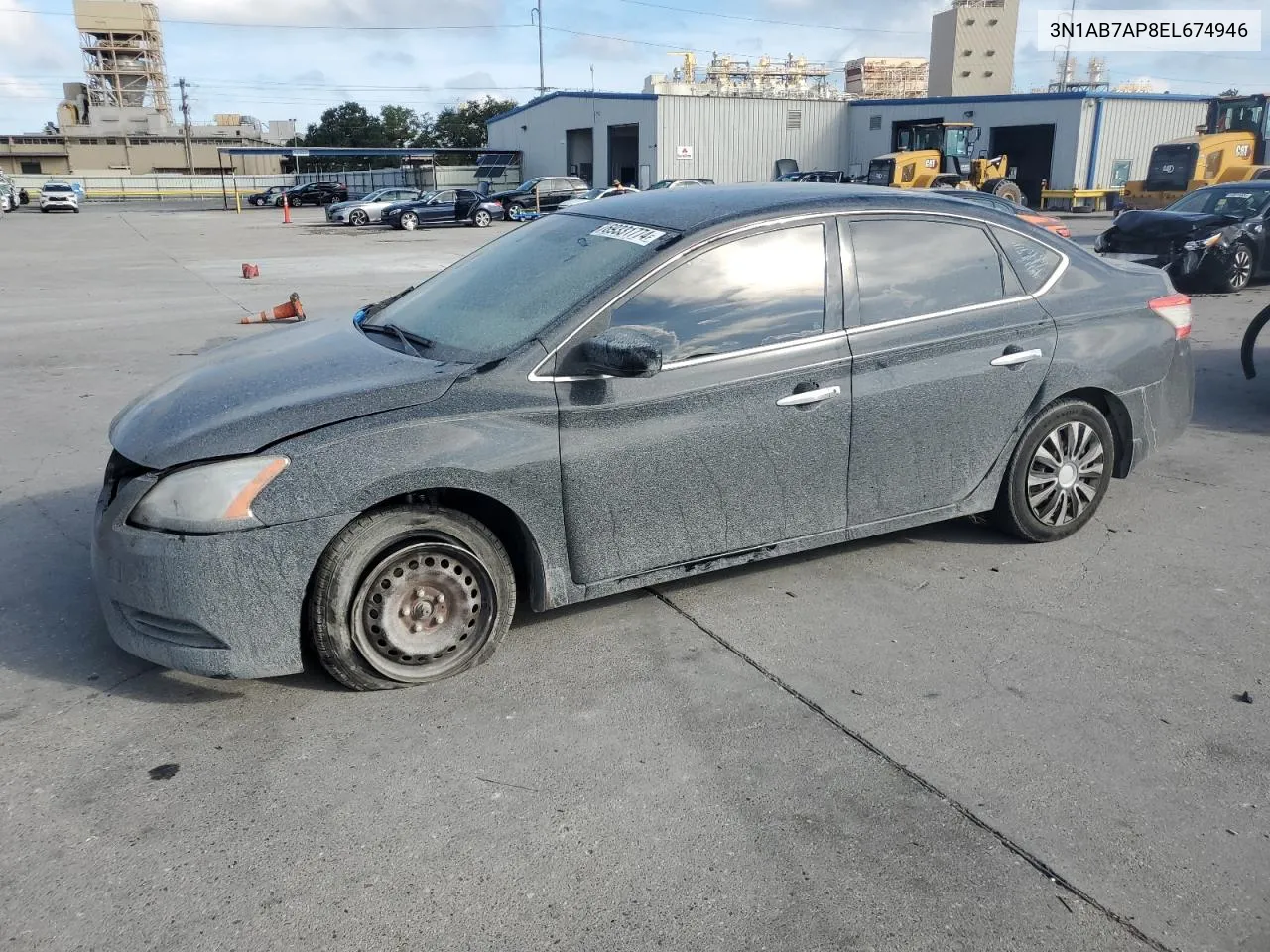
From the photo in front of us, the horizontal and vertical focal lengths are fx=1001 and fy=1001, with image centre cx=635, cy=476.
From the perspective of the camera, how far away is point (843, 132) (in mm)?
52656

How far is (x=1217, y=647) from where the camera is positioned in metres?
3.93

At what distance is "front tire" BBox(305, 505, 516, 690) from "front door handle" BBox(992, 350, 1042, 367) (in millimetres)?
2365

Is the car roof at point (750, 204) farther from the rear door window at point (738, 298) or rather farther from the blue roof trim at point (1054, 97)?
the blue roof trim at point (1054, 97)

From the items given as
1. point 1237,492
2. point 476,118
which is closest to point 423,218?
point 1237,492

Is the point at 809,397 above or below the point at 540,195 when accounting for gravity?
above

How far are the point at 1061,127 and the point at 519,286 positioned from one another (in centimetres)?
4842

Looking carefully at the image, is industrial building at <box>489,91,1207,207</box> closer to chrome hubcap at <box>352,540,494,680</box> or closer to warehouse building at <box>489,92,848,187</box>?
warehouse building at <box>489,92,848,187</box>

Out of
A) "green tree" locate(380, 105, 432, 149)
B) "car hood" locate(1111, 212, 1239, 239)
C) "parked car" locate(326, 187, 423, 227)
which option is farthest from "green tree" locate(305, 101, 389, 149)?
"car hood" locate(1111, 212, 1239, 239)

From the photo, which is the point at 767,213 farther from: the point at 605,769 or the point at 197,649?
the point at 197,649

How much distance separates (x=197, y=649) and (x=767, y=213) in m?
2.70

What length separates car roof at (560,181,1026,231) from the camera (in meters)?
4.10

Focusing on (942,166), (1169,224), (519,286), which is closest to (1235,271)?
(1169,224)

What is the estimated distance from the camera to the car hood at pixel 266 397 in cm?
336

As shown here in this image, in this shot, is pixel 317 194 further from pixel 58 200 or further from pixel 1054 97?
pixel 1054 97
